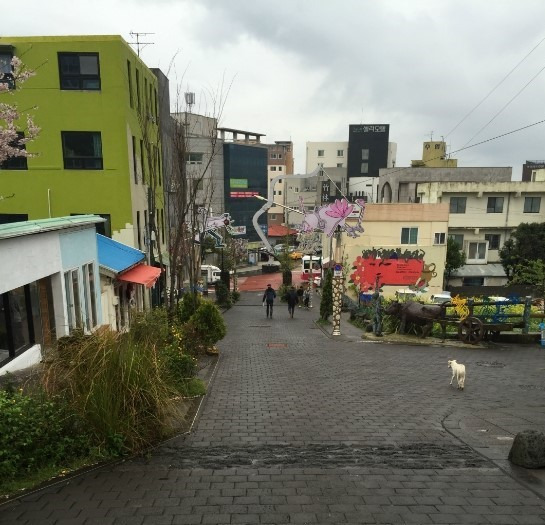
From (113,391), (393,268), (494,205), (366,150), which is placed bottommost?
(393,268)

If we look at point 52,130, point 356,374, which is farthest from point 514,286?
point 52,130

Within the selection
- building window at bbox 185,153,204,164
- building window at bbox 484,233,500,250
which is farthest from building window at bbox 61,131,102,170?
building window at bbox 484,233,500,250

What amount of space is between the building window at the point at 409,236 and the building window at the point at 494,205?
8.99 metres

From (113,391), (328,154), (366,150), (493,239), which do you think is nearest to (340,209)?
(113,391)

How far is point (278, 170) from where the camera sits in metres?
88.7

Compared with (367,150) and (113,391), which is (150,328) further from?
(367,150)

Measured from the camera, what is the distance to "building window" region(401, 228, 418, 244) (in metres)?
30.7

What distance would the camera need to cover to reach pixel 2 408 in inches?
170

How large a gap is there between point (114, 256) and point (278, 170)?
78.4 m

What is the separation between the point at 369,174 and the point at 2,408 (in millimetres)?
75912

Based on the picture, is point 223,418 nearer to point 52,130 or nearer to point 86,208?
point 86,208

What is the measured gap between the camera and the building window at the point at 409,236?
3066cm

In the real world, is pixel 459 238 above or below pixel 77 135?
below

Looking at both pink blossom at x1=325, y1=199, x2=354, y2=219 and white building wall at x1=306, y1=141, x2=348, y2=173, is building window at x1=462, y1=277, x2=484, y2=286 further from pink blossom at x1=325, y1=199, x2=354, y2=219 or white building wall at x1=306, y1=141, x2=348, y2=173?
white building wall at x1=306, y1=141, x2=348, y2=173
